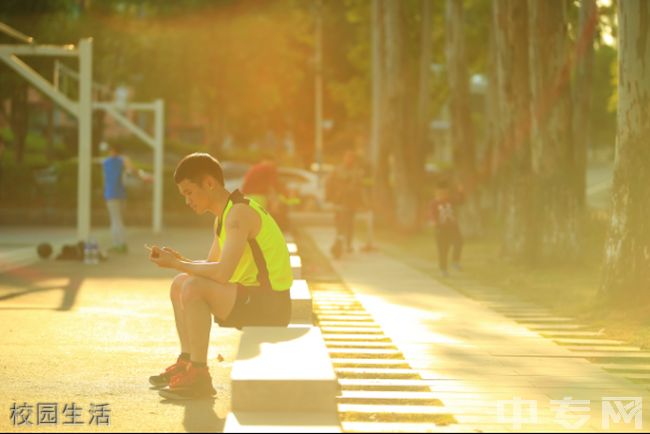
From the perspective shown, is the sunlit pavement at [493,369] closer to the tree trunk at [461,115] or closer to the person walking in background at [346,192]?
the person walking in background at [346,192]

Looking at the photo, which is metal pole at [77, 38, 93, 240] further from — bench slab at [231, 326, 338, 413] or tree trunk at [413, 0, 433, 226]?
bench slab at [231, 326, 338, 413]

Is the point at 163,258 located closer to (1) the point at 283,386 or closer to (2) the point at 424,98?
(1) the point at 283,386

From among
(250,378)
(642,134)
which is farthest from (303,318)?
(642,134)

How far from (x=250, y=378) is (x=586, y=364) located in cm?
413

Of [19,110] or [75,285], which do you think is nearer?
[75,285]

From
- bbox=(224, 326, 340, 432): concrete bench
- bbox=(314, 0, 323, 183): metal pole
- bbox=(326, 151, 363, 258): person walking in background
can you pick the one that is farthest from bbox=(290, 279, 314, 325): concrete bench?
bbox=(314, 0, 323, 183): metal pole

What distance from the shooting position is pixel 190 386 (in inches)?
335

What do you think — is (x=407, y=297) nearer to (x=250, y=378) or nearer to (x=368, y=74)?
(x=250, y=378)

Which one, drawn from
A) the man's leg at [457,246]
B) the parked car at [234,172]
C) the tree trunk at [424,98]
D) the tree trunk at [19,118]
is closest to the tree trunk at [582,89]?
the tree trunk at [424,98]

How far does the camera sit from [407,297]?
54.1ft

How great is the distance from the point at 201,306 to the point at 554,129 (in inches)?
507

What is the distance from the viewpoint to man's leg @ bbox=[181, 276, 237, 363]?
28.0 feet

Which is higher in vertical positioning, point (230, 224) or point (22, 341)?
point (230, 224)

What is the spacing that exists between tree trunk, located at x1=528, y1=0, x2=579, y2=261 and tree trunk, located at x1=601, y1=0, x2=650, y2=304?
6085 mm
